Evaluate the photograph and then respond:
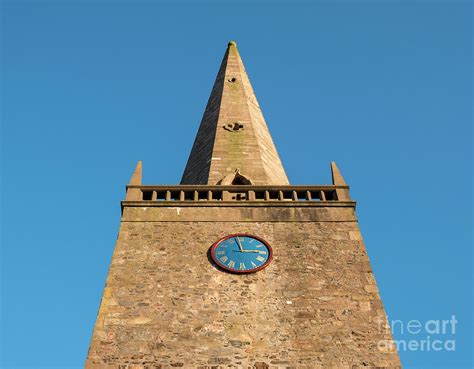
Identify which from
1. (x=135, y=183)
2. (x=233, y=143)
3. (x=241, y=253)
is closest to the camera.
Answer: (x=241, y=253)

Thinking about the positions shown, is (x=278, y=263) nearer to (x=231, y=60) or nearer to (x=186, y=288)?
(x=186, y=288)

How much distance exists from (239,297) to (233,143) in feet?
29.6

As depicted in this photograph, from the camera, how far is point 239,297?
55.4ft

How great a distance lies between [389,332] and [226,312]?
3.47 metres

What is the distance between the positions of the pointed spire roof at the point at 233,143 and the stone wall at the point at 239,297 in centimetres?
355

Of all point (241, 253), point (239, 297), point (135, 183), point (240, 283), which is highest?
point (135, 183)

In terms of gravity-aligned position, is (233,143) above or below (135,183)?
above

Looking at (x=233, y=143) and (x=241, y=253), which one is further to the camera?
(x=233, y=143)

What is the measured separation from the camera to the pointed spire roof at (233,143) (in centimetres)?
2345

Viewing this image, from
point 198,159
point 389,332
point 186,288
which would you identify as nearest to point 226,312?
point 186,288

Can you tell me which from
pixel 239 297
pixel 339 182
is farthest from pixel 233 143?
pixel 239 297

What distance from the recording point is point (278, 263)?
59.2ft

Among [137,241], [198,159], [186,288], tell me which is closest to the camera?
[186,288]

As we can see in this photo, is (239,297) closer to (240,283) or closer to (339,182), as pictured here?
(240,283)
